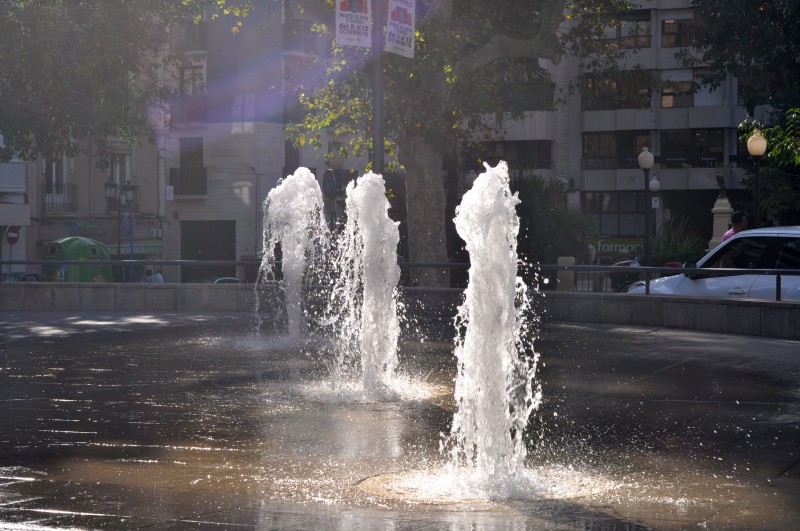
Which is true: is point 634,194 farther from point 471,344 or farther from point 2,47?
point 471,344

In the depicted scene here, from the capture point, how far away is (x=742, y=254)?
672 inches

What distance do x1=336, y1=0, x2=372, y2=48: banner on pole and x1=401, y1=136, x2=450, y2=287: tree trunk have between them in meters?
8.95

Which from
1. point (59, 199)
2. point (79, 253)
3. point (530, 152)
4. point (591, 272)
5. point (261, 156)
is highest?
point (530, 152)

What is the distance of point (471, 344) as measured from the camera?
7797 millimetres

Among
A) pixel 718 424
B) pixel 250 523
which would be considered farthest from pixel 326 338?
pixel 250 523

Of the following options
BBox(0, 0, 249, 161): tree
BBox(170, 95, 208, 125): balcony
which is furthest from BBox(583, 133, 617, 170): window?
BBox(0, 0, 249, 161): tree

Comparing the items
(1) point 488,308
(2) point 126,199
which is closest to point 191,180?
(2) point 126,199

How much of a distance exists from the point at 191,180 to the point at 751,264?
135 feet

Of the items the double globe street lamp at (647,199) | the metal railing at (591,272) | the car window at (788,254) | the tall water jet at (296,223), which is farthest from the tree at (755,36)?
the tall water jet at (296,223)

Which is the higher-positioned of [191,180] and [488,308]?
[191,180]

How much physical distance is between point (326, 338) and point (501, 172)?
883 cm

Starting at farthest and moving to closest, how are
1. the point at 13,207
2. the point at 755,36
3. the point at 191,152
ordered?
the point at 191,152, the point at 13,207, the point at 755,36

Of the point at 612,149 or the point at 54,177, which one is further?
the point at 612,149

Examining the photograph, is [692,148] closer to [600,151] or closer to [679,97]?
[679,97]
